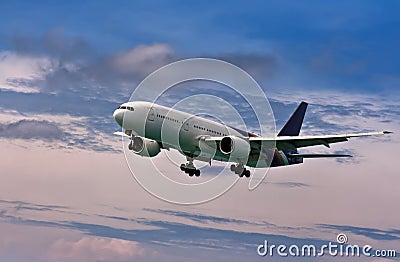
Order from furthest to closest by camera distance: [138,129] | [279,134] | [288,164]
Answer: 1. [279,134]
2. [288,164]
3. [138,129]

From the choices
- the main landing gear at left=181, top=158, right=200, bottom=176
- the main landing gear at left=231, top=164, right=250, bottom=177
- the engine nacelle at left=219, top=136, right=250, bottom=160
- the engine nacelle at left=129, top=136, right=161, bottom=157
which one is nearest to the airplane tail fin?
the main landing gear at left=231, top=164, right=250, bottom=177

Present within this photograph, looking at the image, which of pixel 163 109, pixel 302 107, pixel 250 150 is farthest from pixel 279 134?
pixel 163 109

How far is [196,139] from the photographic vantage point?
331 ft

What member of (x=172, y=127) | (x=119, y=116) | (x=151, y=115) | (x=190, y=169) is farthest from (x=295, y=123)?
(x=119, y=116)

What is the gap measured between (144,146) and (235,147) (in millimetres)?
12043

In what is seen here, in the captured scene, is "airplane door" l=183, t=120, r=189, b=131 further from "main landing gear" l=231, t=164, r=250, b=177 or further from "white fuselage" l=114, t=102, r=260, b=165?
"main landing gear" l=231, t=164, r=250, b=177

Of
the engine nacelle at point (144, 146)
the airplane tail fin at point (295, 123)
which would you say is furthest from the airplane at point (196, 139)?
the airplane tail fin at point (295, 123)

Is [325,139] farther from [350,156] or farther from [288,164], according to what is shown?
[288,164]

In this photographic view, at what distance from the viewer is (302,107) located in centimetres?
13388

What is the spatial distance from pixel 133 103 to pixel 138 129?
324cm

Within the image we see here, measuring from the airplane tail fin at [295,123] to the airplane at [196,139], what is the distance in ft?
56.9

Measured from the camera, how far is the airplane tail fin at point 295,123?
12925 cm

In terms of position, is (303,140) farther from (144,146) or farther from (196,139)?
(144,146)

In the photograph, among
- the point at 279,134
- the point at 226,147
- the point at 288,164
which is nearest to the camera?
the point at 226,147
